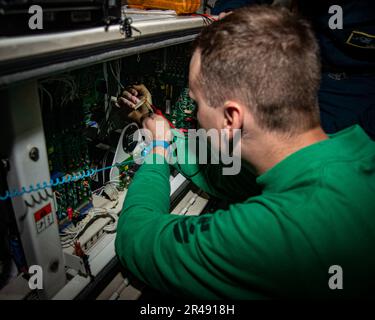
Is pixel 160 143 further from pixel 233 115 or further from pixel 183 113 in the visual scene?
pixel 183 113

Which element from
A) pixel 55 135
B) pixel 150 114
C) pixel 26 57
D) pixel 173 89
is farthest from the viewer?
pixel 173 89

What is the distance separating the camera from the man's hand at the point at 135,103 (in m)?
1.14

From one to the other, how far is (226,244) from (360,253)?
0.29 meters

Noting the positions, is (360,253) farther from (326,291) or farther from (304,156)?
(304,156)

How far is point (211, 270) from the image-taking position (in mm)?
654

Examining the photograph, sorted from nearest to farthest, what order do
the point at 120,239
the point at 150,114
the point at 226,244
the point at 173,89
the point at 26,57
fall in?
1. the point at 26,57
2. the point at 226,244
3. the point at 120,239
4. the point at 150,114
5. the point at 173,89

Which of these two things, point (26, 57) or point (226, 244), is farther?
point (226, 244)

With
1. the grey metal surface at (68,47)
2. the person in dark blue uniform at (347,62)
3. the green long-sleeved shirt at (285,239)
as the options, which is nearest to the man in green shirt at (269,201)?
the green long-sleeved shirt at (285,239)

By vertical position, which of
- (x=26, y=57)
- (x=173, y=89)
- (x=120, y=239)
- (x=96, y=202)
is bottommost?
(x=96, y=202)

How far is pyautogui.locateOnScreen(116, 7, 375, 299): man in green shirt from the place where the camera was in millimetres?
606

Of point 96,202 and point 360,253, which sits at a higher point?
point 360,253

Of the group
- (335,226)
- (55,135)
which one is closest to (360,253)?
(335,226)

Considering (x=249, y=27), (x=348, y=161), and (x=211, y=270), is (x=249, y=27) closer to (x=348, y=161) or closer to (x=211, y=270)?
(x=348, y=161)

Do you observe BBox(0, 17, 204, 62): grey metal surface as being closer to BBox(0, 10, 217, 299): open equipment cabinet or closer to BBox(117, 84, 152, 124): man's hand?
BBox(0, 10, 217, 299): open equipment cabinet
